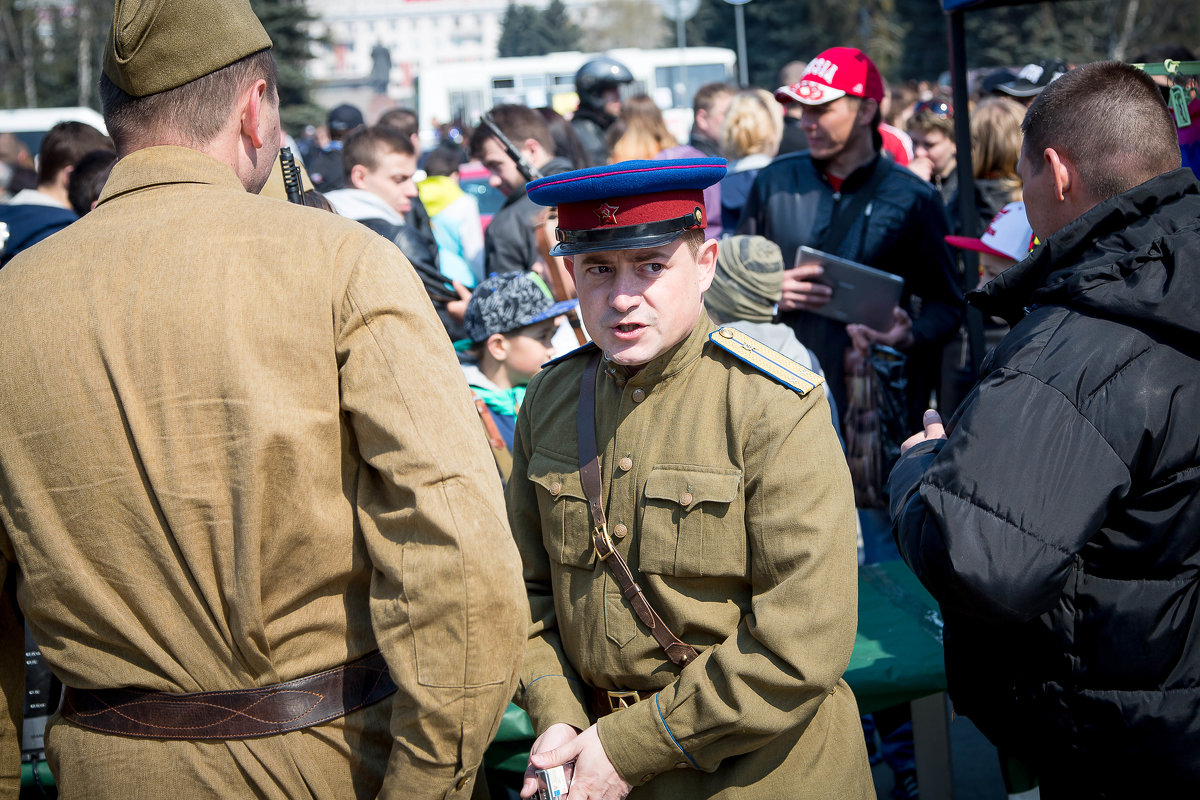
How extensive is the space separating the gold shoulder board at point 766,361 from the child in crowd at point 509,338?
171 centimetres

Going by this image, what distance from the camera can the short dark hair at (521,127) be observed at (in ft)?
20.2

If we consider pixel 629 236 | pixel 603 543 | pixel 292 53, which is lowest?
pixel 603 543

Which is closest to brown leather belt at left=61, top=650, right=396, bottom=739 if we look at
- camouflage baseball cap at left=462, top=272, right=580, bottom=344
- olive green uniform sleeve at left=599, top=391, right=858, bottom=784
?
olive green uniform sleeve at left=599, top=391, right=858, bottom=784

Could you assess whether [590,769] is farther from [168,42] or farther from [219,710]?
[168,42]

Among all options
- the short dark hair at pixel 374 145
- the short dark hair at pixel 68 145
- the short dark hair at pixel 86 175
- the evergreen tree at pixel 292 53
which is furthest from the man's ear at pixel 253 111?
the evergreen tree at pixel 292 53

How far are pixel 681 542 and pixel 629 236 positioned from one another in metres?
0.58

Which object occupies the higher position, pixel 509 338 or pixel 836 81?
pixel 836 81

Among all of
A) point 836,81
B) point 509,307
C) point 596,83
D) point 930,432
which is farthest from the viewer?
point 596,83

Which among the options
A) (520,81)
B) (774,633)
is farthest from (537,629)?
(520,81)

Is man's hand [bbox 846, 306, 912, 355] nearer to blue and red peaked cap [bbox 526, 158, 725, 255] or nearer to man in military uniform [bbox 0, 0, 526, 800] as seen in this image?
blue and red peaked cap [bbox 526, 158, 725, 255]

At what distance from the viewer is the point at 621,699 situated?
6.58 feet

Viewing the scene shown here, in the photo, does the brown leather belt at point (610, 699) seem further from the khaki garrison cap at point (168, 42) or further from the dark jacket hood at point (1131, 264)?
the khaki garrison cap at point (168, 42)

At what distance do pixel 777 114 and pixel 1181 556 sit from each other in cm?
507

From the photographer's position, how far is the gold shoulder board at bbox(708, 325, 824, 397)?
1.95 metres
